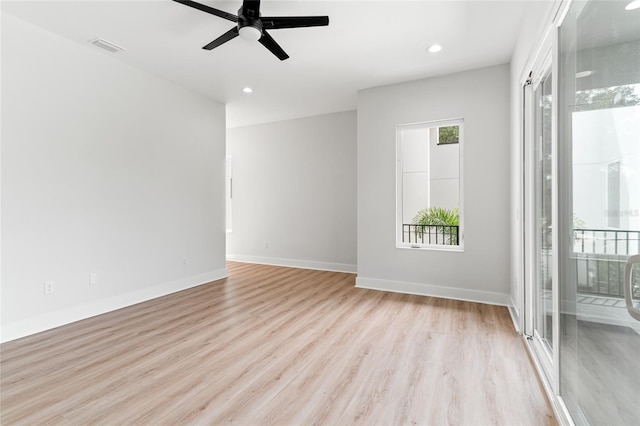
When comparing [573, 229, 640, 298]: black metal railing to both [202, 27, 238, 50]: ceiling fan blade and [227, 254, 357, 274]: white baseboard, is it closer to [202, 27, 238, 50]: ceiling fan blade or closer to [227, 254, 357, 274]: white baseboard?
[202, 27, 238, 50]: ceiling fan blade

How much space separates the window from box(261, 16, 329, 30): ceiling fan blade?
2191mm

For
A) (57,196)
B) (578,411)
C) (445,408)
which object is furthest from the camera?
(57,196)

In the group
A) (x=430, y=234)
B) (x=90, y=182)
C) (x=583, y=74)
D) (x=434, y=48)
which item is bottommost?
(x=430, y=234)

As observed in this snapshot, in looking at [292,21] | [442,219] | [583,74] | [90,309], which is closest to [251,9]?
[292,21]

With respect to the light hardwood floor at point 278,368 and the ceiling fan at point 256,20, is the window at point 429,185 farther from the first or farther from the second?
the ceiling fan at point 256,20

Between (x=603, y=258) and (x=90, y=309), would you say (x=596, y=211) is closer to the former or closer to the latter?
(x=603, y=258)

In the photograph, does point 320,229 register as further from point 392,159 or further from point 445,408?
point 445,408

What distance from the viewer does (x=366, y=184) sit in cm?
440

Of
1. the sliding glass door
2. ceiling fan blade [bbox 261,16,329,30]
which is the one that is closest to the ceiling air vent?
ceiling fan blade [bbox 261,16,329,30]

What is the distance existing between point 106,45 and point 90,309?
2.77m

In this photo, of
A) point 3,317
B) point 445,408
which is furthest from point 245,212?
point 445,408

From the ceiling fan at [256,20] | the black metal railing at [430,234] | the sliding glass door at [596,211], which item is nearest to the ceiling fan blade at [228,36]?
the ceiling fan at [256,20]

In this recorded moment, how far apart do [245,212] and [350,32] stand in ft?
14.5

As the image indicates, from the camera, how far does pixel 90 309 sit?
3.28 meters
